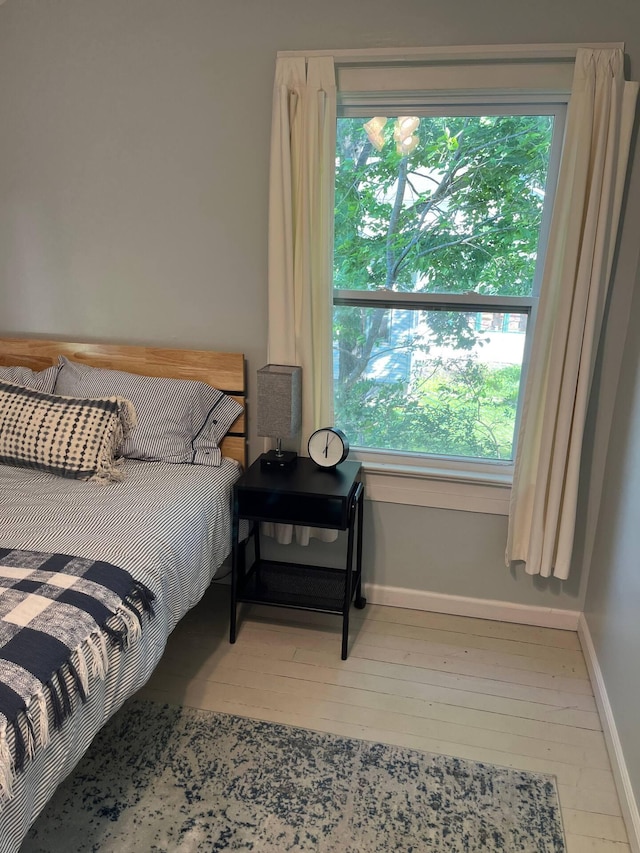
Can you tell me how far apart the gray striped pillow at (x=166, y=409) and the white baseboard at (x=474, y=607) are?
3.15 feet

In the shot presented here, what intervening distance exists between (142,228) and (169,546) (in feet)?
4.50

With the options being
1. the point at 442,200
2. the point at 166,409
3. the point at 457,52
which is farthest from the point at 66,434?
the point at 457,52

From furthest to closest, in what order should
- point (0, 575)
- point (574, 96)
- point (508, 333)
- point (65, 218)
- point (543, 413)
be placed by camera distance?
point (65, 218) < point (508, 333) < point (543, 413) < point (574, 96) < point (0, 575)

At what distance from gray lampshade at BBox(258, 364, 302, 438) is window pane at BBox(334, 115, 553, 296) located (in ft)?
1.71

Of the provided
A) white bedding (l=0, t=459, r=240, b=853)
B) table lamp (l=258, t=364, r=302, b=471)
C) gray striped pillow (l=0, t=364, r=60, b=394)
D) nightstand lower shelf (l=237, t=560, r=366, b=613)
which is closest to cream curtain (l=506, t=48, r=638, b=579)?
nightstand lower shelf (l=237, t=560, r=366, b=613)

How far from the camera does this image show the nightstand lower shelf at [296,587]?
2301 mm

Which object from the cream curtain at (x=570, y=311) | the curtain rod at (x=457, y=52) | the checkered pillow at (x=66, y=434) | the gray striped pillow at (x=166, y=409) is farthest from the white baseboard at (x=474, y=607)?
the curtain rod at (x=457, y=52)

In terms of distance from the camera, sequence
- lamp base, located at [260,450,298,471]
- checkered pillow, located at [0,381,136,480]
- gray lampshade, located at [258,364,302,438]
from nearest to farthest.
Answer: checkered pillow, located at [0,381,136,480]
gray lampshade, located at [258,364,302,438]
lamp base, located at [260,450,298,471]

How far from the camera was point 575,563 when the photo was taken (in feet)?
7.90

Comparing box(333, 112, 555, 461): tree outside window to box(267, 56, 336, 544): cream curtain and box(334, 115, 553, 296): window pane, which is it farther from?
box(267, 56, 336, 544): cream curtain

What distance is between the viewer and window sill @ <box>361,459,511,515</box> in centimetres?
240

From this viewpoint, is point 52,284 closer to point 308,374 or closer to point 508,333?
point 308,374

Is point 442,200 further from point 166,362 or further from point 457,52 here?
point 166,362

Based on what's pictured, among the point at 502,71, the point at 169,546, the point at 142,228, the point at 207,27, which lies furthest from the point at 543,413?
the point at 207,27
